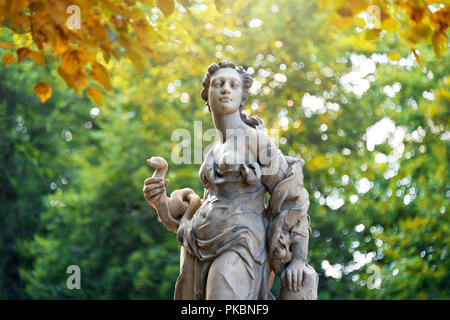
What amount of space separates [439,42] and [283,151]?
8.91 m

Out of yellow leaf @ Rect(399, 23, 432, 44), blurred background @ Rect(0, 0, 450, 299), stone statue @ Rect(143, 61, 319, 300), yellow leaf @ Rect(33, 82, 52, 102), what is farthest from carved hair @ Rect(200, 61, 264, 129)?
blurred background @ Rect(0, 0, 450, 299)

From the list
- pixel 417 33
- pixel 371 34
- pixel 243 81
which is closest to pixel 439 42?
pixel 417 33

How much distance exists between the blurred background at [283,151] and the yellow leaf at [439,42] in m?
7.57

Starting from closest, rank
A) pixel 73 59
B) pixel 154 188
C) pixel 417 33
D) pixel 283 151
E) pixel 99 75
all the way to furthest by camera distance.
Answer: pixel 417 33 → pixel 73 59 → pixel 99 75 → pixel 154 188 → pixel 283 151

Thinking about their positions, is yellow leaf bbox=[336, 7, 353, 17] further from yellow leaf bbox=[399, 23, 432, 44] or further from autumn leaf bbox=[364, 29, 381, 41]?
yellow leaf bbox=[399, 23, 432, 44]

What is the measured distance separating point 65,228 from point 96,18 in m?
10.00

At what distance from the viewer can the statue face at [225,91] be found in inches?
246

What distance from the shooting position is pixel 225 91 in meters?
6.25

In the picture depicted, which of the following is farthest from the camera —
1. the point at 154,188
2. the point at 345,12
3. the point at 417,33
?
the point at 154,188

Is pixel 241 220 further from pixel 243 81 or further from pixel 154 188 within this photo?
pixel 243 81

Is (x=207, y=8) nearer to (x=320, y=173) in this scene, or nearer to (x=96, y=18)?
(x=320, y=173)

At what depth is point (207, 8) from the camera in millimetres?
14992

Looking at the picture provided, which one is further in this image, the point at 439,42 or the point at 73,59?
the point at 73,59
